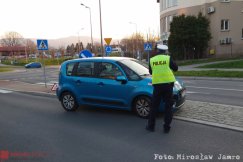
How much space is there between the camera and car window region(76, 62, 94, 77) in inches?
296

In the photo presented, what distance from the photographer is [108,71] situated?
7.18 m

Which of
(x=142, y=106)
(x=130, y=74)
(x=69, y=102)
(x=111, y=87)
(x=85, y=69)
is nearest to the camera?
(x=142, y=106)

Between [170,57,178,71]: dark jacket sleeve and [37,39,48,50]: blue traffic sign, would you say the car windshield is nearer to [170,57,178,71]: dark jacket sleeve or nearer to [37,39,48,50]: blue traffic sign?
[170,57,178,71]: dark jacket sleeve

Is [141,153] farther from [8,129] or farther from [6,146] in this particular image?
[8,129]

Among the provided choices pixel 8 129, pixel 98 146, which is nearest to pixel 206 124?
pixel 98 146

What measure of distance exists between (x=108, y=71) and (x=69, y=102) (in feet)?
5.97

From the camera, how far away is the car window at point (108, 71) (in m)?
7.02

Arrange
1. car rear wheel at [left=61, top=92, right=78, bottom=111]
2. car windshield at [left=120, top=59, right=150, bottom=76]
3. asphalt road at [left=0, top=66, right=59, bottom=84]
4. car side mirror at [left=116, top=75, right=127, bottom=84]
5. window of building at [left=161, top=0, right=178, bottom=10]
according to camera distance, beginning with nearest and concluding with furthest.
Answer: car side mirror at [left=116, top=75, right=127, bottom=84], car windshield at [left=120, top=59, right=150, bottom=76], car rear wheel at [left=61, top=92, right=78, bottom=111], asphalt road at [left=0, top=66, right=59, bottom=84], window of building at [left=161, top=0, right=178, bottom=10]

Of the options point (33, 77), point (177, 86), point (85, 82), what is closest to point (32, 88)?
point (85, 82)

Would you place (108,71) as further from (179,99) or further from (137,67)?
(179,99)

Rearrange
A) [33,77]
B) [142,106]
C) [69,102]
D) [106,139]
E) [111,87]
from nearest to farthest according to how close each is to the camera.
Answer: [106,139]
[142,106]
[111,87]
[69,102]
[33,77]

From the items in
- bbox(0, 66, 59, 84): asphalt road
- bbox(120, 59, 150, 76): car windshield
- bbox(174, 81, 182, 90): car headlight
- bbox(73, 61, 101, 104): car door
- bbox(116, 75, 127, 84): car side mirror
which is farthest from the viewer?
bbox(0, 66, 59, 84): asphalt road

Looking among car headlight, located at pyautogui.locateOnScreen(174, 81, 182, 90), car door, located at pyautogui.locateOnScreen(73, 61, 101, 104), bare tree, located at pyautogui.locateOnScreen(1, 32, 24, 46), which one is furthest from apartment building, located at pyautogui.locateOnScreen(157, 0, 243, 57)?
bare tree, located at pyautogui.locateOnScreen(1, 32, 24, 46)

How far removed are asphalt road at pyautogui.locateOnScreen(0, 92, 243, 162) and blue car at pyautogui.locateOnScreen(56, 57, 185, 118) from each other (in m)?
0.42
